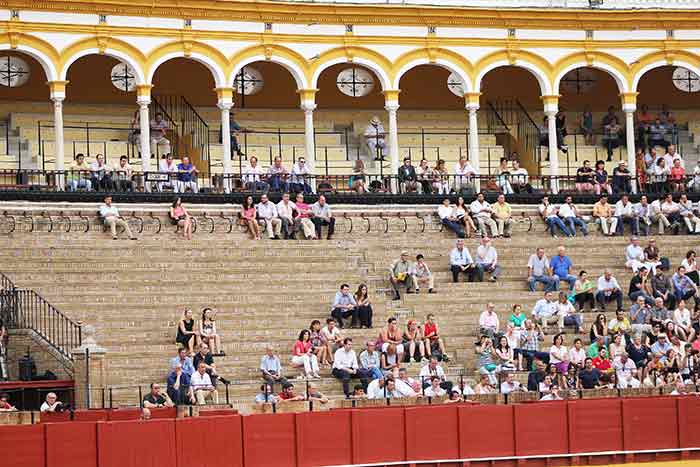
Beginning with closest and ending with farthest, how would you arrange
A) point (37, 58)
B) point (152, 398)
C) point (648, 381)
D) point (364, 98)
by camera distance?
point (152, 398) < point (648, 381) < point (37, 58) < point (364, 98)

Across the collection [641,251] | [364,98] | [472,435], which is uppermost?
[364,98]

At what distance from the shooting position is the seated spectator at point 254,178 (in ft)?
145

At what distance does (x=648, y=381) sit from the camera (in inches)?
1394

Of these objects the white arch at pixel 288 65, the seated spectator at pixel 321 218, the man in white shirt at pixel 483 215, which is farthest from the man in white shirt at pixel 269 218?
the white arch at pixel 288 65

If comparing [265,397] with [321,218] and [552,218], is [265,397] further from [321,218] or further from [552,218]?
[552,218]

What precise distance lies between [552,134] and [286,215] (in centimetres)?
943

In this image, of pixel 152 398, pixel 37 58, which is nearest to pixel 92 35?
pixel 37 58

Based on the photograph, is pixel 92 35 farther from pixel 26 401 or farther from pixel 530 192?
pixel 26 401

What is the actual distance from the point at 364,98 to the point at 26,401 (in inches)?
759

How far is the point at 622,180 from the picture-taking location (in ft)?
155

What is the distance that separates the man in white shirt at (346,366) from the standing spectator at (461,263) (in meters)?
5.97

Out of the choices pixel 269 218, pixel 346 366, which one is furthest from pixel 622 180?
pixel 346 366

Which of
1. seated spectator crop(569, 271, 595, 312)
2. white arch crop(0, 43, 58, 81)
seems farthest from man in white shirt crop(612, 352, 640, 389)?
white arch crop(0, 43, 58, 81)

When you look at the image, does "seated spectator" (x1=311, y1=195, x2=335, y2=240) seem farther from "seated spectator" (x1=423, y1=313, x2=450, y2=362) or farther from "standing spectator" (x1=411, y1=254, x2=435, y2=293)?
"seated spectator" (x1=423, y1=313, x2=450, y2=362)
